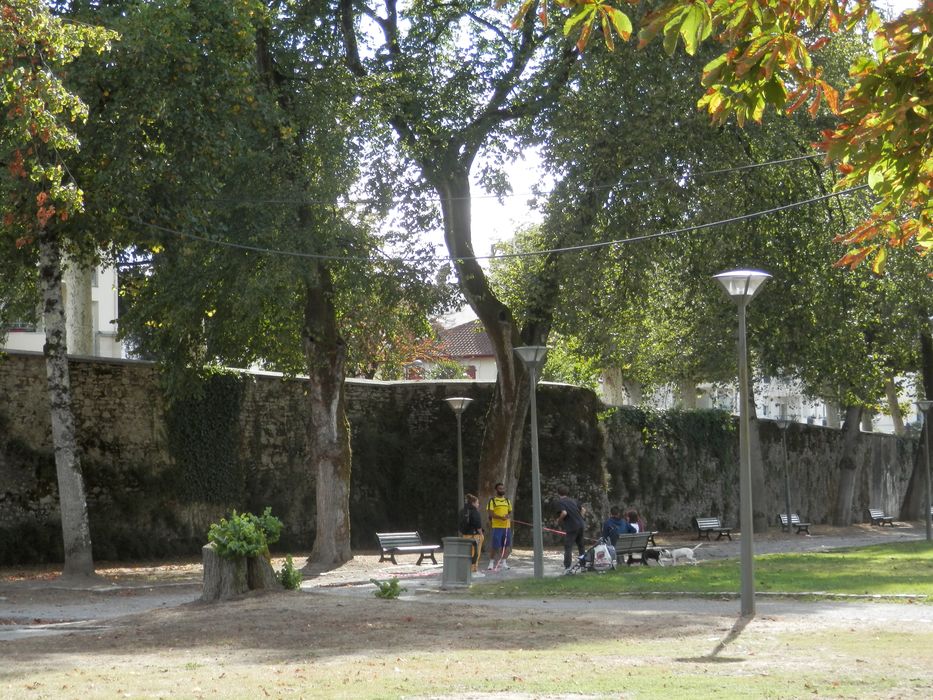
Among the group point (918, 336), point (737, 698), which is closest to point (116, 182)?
point (737, 698)

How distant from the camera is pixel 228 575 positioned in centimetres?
1608

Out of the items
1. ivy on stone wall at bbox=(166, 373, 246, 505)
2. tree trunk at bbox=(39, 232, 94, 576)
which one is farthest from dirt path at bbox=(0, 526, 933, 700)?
ivy on stone wall at bbox=(166, 373, 246, 505)

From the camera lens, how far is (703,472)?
38.8 meters

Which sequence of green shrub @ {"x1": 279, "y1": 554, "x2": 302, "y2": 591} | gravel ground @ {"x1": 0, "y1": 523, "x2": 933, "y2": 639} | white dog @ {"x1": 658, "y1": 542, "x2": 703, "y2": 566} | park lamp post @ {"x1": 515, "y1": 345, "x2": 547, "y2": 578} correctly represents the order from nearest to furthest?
gravel ground @ {"x1": 0, "y1": 523, "x2": 933, "y2": 639}, green shrub @ {"x1": 279, "y1": 554, "x2": 302, "y2": 591}, park lamp post @ {"x1": 515, "y1": 345, "x2": 547, "y2": 578}, white dog @ {"x1": 658, "y1": 542, "x2": 703, "y2": 566}

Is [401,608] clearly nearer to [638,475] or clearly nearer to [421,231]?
[421,231]

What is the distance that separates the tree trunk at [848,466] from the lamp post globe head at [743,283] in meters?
27.0

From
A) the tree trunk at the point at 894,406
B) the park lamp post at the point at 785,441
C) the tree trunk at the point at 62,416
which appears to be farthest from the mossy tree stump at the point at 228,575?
the tree trunk at the point at 894,406

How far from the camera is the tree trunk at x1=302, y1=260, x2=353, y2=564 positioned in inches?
909

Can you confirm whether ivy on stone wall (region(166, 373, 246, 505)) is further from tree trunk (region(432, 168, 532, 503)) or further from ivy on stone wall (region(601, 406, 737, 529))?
ivy on stone wall (region(601, 406, 737, 529))

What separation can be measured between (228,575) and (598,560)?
716 cm

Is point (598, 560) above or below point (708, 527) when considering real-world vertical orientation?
above

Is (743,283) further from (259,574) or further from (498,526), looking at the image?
(498,526)

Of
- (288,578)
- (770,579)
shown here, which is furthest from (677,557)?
(288,578)

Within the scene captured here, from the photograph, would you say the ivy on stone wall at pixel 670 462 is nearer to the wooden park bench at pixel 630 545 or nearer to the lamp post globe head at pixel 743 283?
the wooden park bench at pixel 630 545
